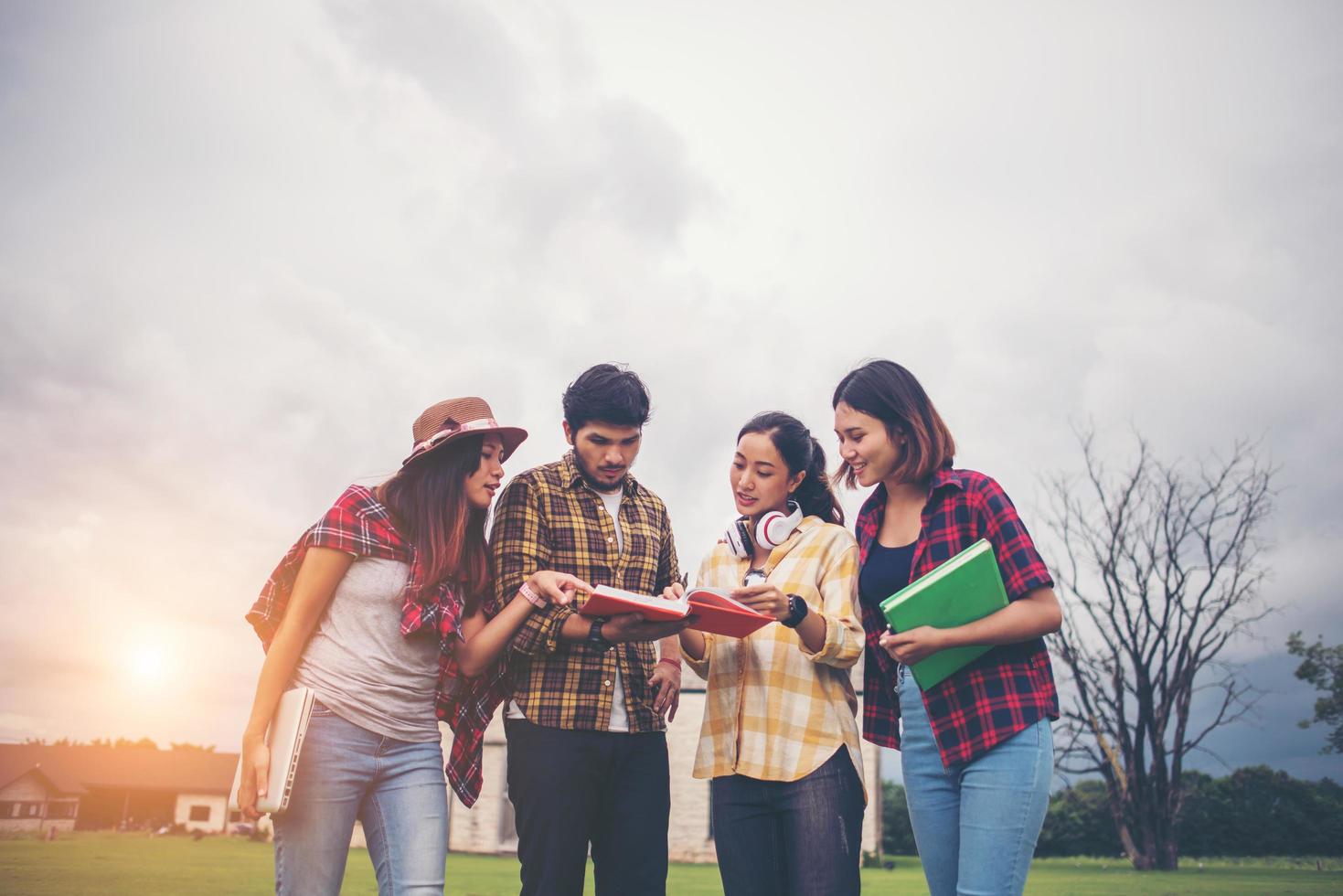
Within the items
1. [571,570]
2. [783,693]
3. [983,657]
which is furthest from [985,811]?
[571,570]

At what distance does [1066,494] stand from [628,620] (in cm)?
2309

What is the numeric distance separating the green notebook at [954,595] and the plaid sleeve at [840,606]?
0.74 feet

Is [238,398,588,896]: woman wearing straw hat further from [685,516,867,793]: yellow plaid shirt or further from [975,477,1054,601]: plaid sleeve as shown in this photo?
[975,477,1054,601]: plaid sleeve

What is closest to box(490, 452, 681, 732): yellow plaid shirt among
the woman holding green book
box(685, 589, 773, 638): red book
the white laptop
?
box(685, 589, 773, 638): red book

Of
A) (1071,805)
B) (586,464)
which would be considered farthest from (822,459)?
(1071,805)

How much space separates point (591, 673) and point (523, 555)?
0.50 metres

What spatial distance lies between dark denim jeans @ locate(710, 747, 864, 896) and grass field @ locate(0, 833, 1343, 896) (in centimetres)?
952

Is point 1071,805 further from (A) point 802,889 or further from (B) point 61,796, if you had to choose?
(B) point 61,796

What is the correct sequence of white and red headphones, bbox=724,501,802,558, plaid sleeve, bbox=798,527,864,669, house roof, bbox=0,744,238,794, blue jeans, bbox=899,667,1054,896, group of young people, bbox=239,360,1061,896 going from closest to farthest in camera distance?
1. blue jeans, bbox=899,667,1054,896
2. group of young people, bbox=239,360,1061,896
3. plaid sleeve, bbox=798,527,864,669
4. white and red headphones, bbox=724,501,802,558
5. house roof, bbox=0,744,238,794

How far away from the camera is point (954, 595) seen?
2738mm

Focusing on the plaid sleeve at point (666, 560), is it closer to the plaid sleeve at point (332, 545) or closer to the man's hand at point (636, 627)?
the man's hand at point (636, 627)

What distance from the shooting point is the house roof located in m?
42.4

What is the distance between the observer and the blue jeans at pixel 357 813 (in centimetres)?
289

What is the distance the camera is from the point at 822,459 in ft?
12.0
